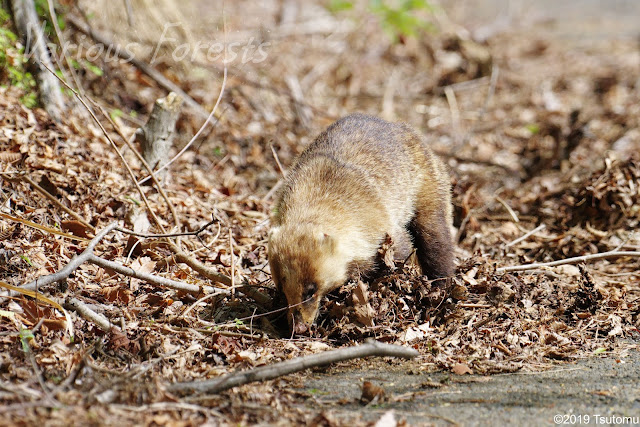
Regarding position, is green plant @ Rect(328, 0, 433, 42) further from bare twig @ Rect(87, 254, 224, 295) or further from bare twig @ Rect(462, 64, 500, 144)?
bare twig @ Rect(87, 254, 224, 295)

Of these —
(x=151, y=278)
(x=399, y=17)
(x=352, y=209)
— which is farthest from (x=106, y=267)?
(x=399, y=17)

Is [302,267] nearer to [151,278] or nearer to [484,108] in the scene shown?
[151,278]

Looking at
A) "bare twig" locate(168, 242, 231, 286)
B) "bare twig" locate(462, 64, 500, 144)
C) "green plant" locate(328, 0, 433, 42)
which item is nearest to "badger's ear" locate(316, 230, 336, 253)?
"bare twig" locate(168, 242, 231, 286)

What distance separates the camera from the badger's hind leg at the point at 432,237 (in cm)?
629

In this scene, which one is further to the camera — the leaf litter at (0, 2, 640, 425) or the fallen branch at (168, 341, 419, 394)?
the leaf litter at (0, 2, 640, 425)

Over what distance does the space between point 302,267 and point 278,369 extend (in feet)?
4.23

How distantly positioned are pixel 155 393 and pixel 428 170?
160 inches

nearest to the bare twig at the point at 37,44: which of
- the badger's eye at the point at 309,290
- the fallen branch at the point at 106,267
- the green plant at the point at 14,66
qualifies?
the green plant at the point at 14,66

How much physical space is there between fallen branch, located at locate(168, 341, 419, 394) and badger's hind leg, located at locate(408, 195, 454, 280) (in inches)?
79.8

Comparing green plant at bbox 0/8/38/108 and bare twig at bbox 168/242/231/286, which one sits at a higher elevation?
green plant at bbox 0/8/38/108

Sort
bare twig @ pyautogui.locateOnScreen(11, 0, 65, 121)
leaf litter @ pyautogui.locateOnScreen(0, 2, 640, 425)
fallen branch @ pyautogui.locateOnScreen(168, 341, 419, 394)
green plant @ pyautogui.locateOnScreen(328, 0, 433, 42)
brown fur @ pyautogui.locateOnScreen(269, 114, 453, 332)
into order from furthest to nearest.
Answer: green plant @ pyautogui.locateOnScreen(328, 0, 433, 42) → bare twig @ pyautogui.locateOnScreen(11, 0, 65, 121) → brown fur @ pyautogui.locateOnScreen(269, 114, 453, 332) → leaf litter @ pyautogui.locateOnScreen(0, 2, 640, 425) → fallen branch @ pyautogui.locateOnScreen(168, 341, 419, 394)

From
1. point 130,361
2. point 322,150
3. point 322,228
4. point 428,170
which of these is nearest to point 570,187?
point 428,170

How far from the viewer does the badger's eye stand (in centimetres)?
517

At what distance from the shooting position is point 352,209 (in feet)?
19.2
